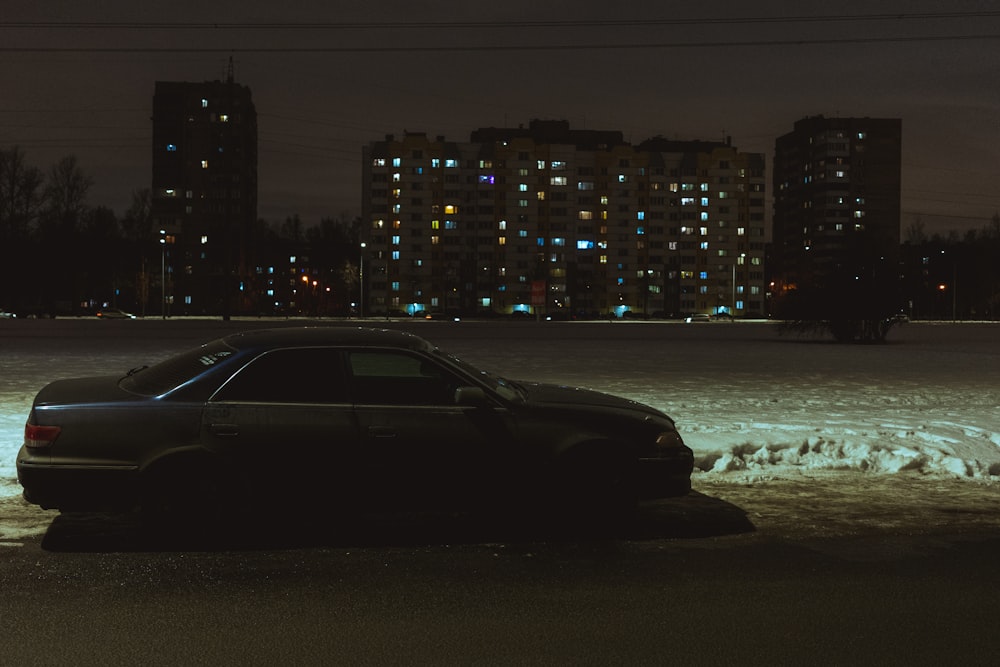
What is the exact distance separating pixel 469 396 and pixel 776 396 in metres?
11.6

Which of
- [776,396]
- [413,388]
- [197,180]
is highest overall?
[197,180]

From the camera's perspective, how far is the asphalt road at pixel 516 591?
Result: 4582 mm

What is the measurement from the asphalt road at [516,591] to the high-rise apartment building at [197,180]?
160 metres

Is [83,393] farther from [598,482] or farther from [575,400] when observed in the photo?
[598,482]

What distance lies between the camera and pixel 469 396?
21.5ft

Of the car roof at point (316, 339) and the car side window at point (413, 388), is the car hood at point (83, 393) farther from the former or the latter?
the car side window at point (413, 388)

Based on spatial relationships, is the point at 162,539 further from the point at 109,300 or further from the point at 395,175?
the point at 395,175

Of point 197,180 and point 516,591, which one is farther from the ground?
point 197,180

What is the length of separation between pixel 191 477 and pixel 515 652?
3.09m

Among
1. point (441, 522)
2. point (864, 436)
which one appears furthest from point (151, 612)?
point (864, 436)

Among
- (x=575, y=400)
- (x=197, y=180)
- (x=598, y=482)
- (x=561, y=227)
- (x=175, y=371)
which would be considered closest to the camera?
(x=175, y=371)

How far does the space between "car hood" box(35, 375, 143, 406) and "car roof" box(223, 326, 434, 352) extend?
888 mm

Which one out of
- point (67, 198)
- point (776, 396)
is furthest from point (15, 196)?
point (776, 396)

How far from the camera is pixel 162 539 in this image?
21.5ft
